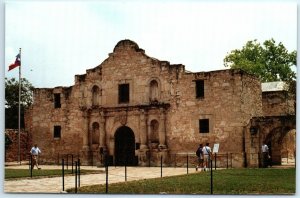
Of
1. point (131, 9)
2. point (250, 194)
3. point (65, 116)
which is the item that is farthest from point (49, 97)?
point (250, 194)

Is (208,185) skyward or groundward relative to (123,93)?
groundward

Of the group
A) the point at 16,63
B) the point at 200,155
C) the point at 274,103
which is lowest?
the point at 200,155

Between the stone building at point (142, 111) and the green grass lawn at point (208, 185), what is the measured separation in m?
5.64

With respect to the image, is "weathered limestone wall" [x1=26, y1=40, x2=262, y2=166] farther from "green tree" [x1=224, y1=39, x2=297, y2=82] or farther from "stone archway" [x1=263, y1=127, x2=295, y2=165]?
"green tree" [x1=224, y1=39, x2=297, y2=82]

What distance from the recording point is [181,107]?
24.2 m

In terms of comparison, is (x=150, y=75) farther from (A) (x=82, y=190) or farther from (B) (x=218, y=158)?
(A) (x=82, y=190)

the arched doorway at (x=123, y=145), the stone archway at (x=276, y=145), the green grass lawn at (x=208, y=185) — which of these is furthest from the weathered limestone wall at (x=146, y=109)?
the green grass lawn at (x=208, y=185)

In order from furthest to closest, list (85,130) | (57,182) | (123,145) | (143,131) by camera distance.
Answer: (85,130) → (123,145) → (143,131) → (57,182)

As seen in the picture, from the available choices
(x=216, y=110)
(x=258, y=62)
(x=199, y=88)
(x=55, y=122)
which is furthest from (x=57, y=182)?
(x=258, y=62)

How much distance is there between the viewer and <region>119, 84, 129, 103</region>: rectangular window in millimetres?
25570

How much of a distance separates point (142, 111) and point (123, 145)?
2074 millimetres

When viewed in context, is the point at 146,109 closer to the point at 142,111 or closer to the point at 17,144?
the point at 142,111

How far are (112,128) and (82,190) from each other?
36.6 ft

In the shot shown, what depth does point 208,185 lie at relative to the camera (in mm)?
15273
